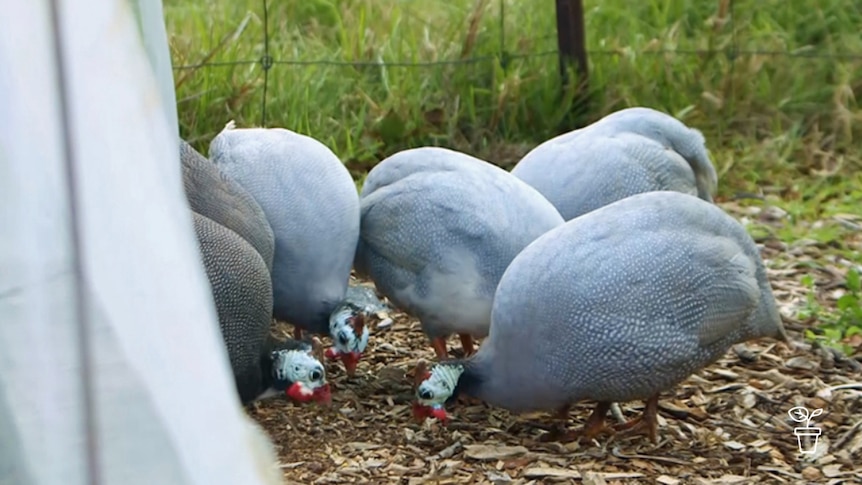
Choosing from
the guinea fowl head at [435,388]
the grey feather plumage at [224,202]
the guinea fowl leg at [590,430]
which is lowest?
the guinea fowl leg at [590,430]

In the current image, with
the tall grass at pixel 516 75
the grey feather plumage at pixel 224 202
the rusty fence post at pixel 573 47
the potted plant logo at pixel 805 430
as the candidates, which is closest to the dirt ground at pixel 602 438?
the potted plant logo at pixel 805 430

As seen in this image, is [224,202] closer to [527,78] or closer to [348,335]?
[348,335]

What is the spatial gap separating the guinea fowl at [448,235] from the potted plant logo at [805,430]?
0.72m

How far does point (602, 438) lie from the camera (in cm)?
298

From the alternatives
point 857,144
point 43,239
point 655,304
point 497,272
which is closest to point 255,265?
point 497,272

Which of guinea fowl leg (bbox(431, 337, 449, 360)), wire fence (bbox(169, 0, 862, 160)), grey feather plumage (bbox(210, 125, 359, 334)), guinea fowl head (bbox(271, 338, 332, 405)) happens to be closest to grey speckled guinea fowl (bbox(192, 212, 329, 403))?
guinea fowl head (bbox(271, 338, 332, 405))

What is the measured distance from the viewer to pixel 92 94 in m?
0.95

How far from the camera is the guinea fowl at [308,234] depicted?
3.26 m

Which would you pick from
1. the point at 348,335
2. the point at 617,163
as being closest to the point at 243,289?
the point at 348,335

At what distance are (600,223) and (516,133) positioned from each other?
2.35 metres

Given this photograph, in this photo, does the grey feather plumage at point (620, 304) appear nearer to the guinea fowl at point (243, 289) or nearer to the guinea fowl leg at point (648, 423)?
the guinea fowl leg at point (648, 423)

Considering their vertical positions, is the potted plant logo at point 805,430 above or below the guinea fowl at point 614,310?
below

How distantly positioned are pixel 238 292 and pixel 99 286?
6.08 feet

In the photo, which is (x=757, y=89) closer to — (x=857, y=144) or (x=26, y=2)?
(x=857, y=144)
